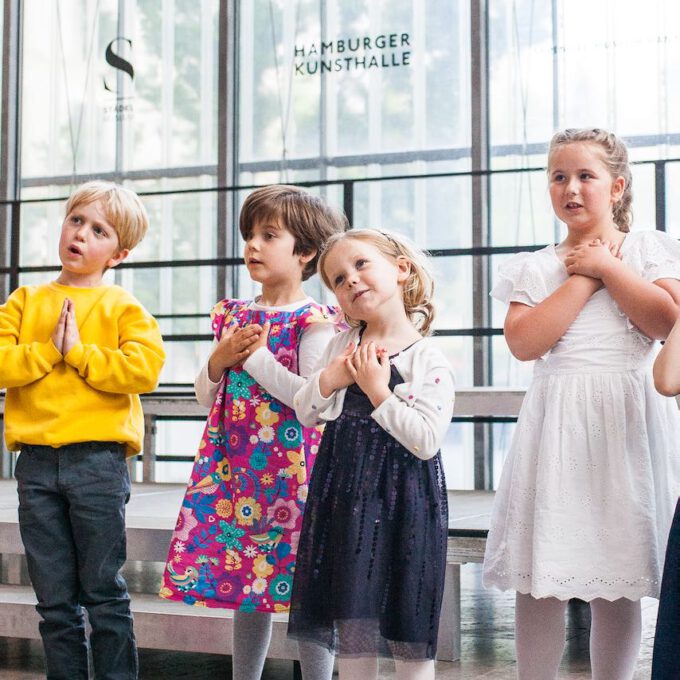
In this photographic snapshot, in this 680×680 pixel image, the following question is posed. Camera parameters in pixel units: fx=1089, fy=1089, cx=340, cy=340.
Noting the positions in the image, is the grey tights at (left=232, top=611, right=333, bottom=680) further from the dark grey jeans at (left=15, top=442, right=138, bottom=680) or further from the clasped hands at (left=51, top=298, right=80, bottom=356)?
the clasped hands at (left=51, top=298, right=80, bottom=356)

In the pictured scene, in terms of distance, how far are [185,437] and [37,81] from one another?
2.24 m

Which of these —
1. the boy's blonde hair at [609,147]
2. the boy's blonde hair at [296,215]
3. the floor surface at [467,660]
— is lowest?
the floor surface at [467,660]

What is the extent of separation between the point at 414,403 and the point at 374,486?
0.15 m

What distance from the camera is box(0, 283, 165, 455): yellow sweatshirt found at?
205 centimetres

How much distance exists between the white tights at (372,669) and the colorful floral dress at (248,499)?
0.97ft

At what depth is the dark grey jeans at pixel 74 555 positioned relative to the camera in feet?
6.64

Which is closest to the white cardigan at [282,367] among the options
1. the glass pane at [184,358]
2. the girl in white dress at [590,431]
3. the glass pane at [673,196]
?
the girl in white dress at [590,431]

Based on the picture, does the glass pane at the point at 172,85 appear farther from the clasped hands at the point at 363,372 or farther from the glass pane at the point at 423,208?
the clasped hands at the point at 363,372

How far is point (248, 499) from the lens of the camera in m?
2.04

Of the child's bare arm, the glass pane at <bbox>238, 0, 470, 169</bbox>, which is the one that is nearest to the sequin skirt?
the child's bare arm

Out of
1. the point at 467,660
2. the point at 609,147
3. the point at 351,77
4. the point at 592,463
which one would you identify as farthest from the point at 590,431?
the point at 351,77

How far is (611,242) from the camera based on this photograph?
1.87 metres

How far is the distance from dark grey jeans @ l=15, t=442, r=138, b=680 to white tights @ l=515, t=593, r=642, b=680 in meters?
0.76

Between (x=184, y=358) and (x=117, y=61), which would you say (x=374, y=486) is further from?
(x=117, y=61)
